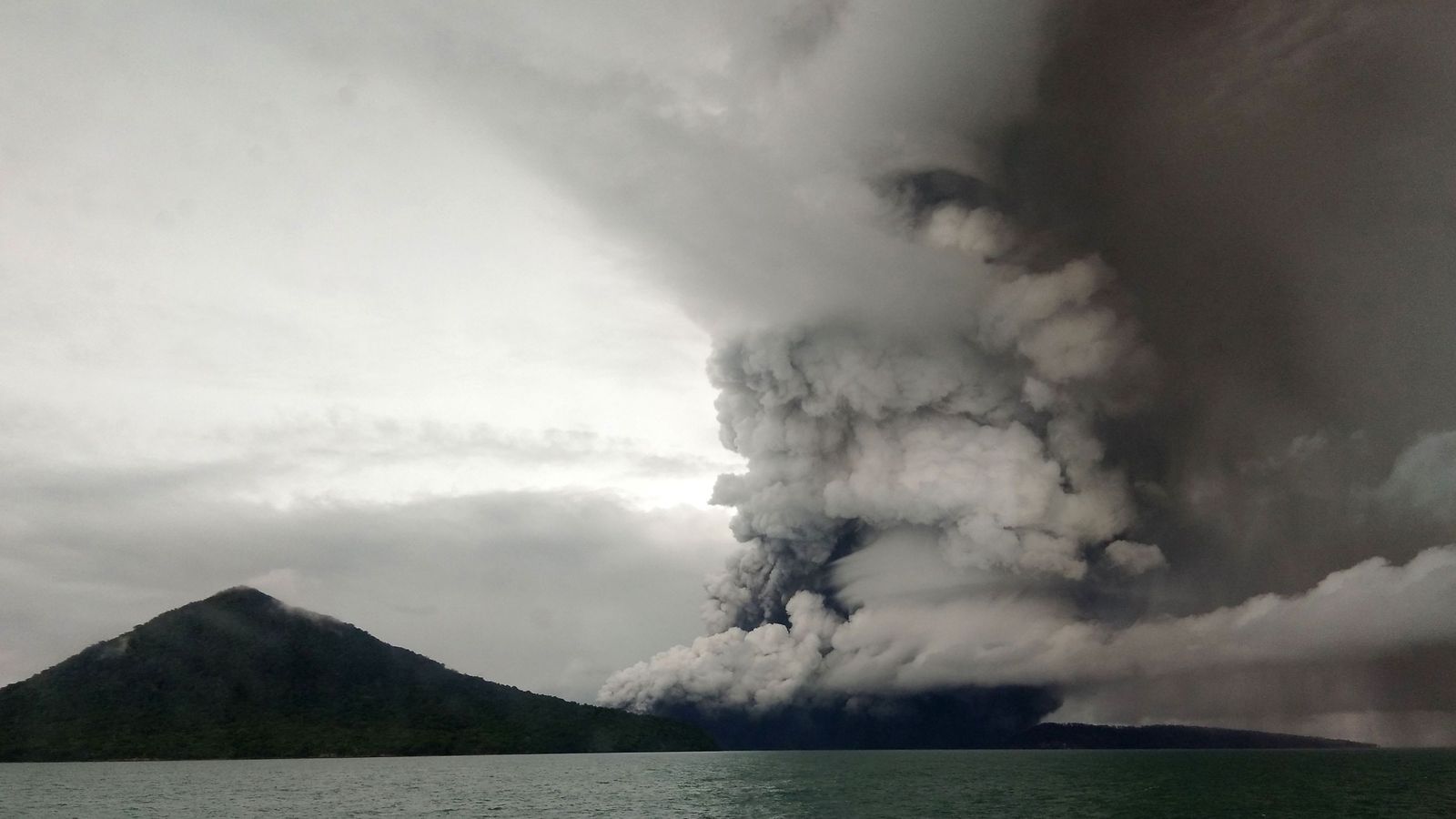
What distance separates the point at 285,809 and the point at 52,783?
4097 inches

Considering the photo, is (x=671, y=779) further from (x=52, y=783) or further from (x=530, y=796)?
(x=52, y=783)

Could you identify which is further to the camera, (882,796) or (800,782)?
(800,782)

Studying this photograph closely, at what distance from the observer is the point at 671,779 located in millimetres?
192250

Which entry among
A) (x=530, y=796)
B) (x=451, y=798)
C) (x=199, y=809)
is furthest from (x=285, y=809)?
(x=530, y=796)

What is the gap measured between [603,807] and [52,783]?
135 m

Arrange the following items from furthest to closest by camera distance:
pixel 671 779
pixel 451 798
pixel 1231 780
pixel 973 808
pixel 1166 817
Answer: pixel 671 779 → pixel 1231 780 → pixel 451 798 → pixel 973 808 → pixel 1166 817

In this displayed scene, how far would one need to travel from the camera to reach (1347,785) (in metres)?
163

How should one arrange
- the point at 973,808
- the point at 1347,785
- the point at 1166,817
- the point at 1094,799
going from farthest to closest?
the point at 1347,785
the point at 1094,799
the point at 973,808
the point at 1166,817

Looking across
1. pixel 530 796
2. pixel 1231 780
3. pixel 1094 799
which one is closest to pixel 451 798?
pixel 530 796

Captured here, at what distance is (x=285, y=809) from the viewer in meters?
116

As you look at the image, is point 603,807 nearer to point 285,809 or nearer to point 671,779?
point 285,809

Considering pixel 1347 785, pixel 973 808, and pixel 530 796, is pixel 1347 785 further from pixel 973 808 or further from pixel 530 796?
pixel 530 796

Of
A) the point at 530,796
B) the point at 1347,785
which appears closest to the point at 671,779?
the point at 530,796

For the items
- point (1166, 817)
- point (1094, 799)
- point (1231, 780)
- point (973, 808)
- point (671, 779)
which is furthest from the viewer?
point (671, 779)
